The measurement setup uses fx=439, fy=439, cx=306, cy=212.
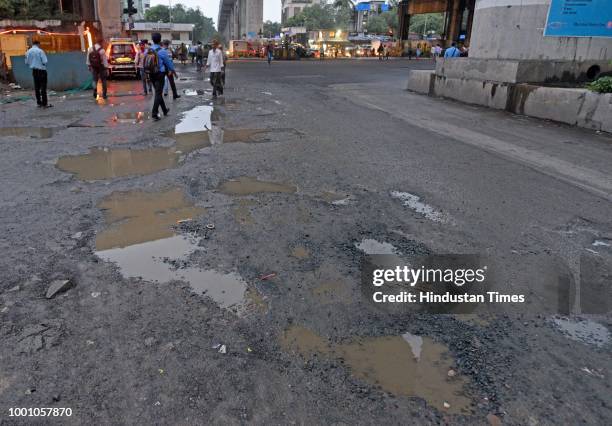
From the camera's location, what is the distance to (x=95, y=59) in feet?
48.9

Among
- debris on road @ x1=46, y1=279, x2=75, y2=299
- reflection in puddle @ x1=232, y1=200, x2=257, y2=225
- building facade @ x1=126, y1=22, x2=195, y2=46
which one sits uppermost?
building facade @ x1=126, y1=22, x2=195, y2=46

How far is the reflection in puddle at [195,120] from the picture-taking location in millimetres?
9664

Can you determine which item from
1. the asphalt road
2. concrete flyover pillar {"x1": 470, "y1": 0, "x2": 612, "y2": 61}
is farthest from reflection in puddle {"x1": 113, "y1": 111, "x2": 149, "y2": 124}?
concrete flyover pillar {"x1": 470, "y1": 0, "x2": 612, "y2": 61}

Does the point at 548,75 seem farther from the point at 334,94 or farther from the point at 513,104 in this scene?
the point at 334,94

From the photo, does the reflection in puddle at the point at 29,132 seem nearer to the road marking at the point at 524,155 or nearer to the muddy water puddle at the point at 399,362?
the road marking at the point at 524,155

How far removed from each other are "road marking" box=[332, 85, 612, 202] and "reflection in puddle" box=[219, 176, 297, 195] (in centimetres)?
395

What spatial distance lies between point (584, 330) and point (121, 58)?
78.9 ft

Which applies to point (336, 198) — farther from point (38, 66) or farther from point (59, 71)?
point (59, 71)

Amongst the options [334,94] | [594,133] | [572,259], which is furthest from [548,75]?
[572,259]

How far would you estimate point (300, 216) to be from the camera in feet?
15.9

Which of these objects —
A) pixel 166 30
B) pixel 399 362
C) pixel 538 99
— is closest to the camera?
pixel 399 362

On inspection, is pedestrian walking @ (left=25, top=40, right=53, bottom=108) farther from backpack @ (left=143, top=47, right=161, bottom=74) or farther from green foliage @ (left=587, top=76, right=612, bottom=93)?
green foliage @ (left=587, top=76, right=612, bottom=93)

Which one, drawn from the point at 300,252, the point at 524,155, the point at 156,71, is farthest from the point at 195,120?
the point at 300,252

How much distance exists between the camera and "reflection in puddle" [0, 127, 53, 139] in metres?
9.11
